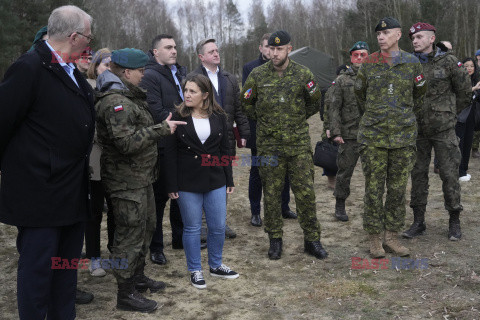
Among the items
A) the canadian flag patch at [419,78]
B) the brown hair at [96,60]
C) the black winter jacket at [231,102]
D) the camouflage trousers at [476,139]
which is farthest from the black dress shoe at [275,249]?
the camouflage trousers at [476,139]

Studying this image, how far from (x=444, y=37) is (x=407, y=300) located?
2729 cm

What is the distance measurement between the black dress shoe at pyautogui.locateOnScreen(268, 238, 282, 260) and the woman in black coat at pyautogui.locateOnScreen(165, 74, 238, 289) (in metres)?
0.80

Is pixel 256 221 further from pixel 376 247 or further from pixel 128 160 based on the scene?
pixel 128 160

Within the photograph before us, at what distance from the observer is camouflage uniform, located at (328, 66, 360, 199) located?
6195mm

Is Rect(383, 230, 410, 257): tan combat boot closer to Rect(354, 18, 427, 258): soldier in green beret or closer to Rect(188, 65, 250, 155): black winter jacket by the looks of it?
Rect(354, 18, 427, 258): soldier in green beret

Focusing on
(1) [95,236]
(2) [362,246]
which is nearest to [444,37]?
(2) [362,246]

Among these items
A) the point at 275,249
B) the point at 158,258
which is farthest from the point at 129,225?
the point at 275,249

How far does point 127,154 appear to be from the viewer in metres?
3.57

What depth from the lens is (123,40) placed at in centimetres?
4528

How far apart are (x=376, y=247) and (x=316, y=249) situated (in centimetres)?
62

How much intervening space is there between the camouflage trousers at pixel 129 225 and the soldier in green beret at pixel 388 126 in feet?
7.80

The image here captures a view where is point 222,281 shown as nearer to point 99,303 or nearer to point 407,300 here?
point 99,303

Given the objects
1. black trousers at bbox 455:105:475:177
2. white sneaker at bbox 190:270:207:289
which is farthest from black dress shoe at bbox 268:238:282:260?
black trousers at bbox 455:105:475:177

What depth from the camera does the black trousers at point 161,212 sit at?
4301mm
